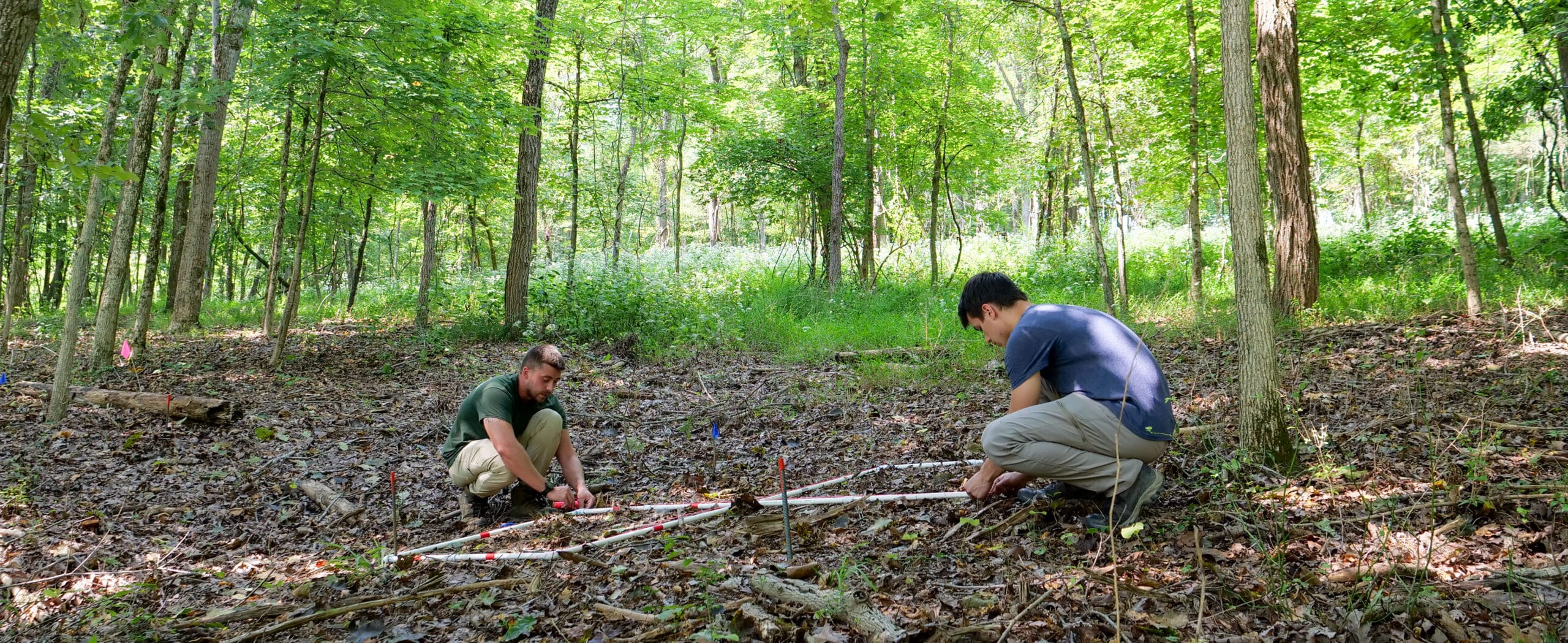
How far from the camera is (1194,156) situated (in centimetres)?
938

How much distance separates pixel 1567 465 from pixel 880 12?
36.7 feet

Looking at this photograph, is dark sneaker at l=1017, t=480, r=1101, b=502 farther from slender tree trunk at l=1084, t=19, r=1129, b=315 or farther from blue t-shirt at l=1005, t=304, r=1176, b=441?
slender tree trunk at l=1084, t=19, r=1129, b=315

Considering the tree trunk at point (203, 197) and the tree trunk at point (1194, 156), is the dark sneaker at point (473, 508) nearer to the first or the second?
the tree trunk at point (1194, 156)

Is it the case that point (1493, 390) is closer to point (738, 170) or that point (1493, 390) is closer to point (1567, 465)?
point (1567, 465)

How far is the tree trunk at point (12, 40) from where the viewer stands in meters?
2.67

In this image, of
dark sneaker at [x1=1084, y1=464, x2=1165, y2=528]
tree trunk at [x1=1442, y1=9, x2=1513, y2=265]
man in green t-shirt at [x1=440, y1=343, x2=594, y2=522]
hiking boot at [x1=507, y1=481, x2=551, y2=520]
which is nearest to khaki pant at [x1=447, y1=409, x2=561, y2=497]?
man in green t-shirt at [x1=440, y1=343, x2=594, y2=522]

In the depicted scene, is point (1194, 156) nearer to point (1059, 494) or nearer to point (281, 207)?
point (1059, 494)

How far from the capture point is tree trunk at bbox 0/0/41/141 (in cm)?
267

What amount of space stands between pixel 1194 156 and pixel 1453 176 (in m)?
2.95

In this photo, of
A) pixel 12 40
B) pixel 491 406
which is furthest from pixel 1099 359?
pixel 12 40

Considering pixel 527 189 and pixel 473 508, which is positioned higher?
pixel 527 189

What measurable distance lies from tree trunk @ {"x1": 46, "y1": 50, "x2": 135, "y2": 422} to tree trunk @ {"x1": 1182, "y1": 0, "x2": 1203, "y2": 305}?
32.8 feet

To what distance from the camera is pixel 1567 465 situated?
342 centimetres

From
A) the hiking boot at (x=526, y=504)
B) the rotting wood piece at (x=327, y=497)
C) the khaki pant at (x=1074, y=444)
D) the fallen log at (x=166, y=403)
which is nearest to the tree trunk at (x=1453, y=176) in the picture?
the khaki pant at (x=1074, y=444)
